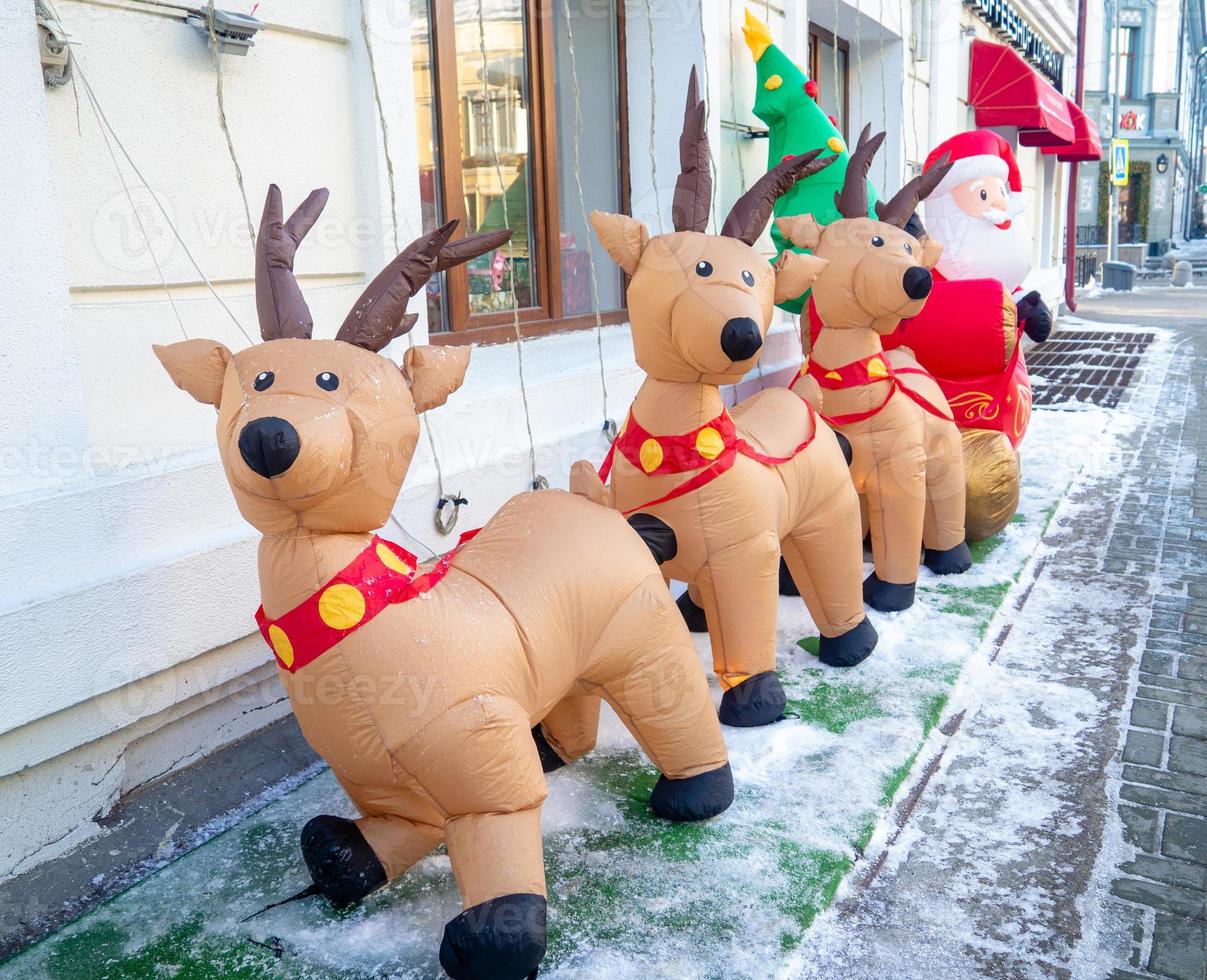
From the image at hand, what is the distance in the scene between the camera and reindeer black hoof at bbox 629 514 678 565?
8.59 ft

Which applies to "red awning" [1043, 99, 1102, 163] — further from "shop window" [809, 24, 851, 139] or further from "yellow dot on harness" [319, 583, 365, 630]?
"yellow dot on harness" [319, 583, 365, 630]

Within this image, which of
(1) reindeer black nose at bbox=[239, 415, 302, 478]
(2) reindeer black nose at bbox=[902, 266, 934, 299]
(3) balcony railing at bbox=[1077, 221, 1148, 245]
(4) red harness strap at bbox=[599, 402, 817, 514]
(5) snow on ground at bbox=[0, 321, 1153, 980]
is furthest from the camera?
(3) balcony railing at bbox=[1077, 221, 1148, 245]

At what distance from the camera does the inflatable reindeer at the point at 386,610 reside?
1.78 m

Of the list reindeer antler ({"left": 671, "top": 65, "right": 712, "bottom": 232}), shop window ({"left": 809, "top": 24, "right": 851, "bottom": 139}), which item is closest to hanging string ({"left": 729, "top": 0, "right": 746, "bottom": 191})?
shop window ({"left": 809, "top": 24, "right": 851, "bottom": 139})

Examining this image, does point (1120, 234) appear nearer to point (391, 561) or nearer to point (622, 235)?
point (622, 235)

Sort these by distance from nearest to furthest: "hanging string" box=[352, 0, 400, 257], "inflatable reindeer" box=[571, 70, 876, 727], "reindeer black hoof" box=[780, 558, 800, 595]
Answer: "inflatable reindeer" box=[571, 70, 876, 727] < "hanging string" box=[352, 0, 400, 257] < "reindeer black hoof" box=[780, 558, 800, 595]

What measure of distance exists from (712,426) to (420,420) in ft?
3.11

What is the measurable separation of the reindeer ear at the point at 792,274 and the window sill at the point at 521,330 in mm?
1303

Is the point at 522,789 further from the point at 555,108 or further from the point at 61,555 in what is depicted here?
the point at 555,108

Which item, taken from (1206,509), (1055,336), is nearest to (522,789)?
(1206,509)

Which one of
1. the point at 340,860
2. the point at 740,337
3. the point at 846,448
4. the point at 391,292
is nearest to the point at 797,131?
the point at 846,448

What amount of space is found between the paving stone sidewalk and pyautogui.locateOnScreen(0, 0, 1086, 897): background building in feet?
5.36

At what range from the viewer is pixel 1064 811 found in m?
2.49

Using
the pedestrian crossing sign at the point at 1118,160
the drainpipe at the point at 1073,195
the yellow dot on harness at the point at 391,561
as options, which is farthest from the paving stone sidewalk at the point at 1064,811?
the pedestrian crossing sign at the point at 1118,160
